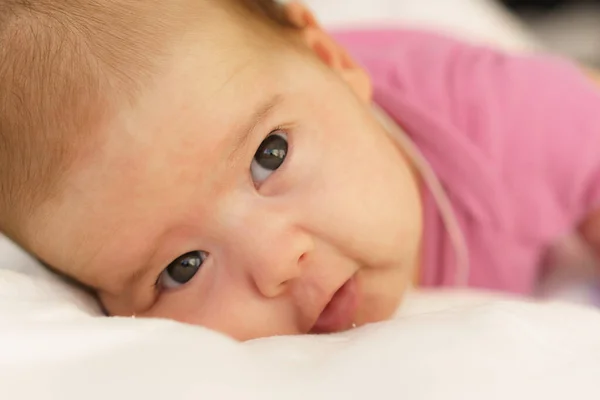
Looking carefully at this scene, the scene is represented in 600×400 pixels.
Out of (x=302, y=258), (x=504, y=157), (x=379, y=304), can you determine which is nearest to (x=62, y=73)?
(x=302, y=258)

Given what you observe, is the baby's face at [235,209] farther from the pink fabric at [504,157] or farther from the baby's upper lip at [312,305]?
the pink fabric at [504,157]

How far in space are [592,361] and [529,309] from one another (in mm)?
71

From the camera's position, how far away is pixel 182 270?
0.73 meters

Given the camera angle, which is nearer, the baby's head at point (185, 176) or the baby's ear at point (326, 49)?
the baby's head at point (185, 176)

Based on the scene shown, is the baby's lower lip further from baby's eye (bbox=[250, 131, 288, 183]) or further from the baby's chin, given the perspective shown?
baby's eye (bbox=[250, 131, 288, 183])

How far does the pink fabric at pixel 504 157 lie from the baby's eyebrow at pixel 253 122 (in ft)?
1.24

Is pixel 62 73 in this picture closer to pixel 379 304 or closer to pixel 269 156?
pixel 269 156

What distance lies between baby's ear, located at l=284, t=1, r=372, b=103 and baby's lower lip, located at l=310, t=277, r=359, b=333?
0.28m

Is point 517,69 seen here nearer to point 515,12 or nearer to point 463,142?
point 463,142

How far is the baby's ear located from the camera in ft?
3.00

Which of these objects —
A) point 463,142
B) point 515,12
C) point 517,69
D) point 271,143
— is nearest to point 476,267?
point 463,142

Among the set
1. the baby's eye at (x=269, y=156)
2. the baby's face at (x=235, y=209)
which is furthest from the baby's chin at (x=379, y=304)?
the baby's eye at (x=269, y=156)

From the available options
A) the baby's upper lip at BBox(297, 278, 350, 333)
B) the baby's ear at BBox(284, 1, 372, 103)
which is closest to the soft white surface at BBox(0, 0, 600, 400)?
the baby's upper lip at BBox(297, 278, 350, 333)

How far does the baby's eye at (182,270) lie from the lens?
72cm
